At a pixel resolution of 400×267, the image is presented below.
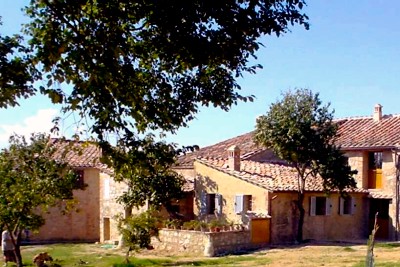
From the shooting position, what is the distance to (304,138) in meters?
26.3

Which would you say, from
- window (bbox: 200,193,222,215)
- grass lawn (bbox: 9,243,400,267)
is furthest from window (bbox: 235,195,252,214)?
grass lawn (bbox: 9,243,400,267)

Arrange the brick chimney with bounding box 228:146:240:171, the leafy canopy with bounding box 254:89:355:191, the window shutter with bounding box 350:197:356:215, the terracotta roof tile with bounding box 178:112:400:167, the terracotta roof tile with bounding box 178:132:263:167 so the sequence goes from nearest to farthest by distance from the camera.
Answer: the leafy canopy with bounding box 254:89:355:191 → the brick chimney with bounding box 228:146:240:171 → the terracotta roof tile with bounding box 178:112:400:167 → the window shutter with bounding box 350:197:356:215 → the terracotta roof tile with bounding box 178:132:263:167

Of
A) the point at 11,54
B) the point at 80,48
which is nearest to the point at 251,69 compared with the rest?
the point at 80,48

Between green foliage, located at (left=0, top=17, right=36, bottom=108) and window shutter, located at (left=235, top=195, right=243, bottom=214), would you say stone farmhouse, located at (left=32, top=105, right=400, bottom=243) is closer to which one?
window shutter, located at (left=235, top=195, right=243, bottom=214)

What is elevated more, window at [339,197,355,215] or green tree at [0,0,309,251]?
green tree at [0,0,309,251]

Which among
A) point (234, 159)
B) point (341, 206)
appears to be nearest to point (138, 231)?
point (234, 159)

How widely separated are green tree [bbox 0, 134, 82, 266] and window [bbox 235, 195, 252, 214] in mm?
8030

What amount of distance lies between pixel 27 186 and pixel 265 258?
817 centimetres

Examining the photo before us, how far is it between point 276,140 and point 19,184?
10867 mm

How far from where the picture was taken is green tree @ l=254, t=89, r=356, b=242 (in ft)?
86.7

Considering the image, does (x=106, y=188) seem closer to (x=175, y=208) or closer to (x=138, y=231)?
(x=175, y=208)

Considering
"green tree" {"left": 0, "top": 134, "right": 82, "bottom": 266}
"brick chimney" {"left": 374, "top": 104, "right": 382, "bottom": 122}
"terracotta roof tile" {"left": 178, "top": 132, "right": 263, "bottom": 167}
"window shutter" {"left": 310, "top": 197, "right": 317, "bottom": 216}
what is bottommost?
"window shutter" {"left": 310, "top": 197, "right": 317, "bottom": 216}

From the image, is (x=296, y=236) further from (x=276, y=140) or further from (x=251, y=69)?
(x=251, y=69)

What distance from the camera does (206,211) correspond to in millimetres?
29719
